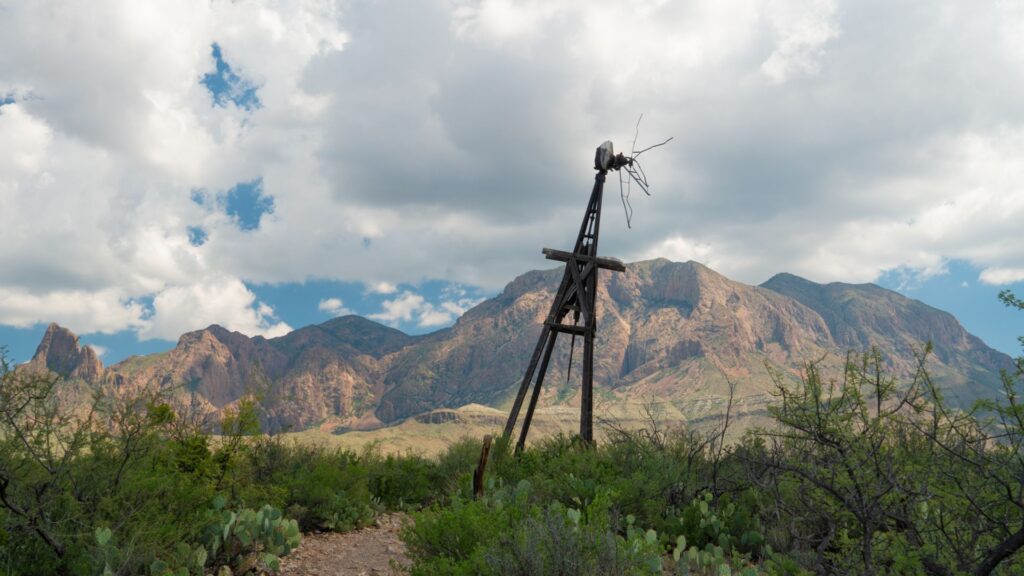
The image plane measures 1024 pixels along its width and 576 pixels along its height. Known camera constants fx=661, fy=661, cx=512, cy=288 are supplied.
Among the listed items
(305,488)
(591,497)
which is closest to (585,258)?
(591,497)

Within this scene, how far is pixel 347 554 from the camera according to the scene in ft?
26.2

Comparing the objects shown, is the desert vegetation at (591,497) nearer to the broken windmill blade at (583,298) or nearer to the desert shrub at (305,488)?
the desert shrub at (305,488)

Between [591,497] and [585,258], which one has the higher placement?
[585,258]

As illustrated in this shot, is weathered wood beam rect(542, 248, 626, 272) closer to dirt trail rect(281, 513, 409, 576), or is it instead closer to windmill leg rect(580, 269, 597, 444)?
windmill leg rect(580, 269, 597, 444)

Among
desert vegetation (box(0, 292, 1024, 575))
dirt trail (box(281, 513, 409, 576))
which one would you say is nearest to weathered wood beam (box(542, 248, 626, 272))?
desert vegetation (box(0, 292, 1024, 575))

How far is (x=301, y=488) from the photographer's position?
9047 mm

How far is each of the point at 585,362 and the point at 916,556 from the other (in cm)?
792

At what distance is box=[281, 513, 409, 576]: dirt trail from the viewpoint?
7.16 m

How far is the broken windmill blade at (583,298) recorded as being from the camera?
38.9 ft

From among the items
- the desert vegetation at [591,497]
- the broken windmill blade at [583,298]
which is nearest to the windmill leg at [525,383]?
the broken windmill blade at [583,298]

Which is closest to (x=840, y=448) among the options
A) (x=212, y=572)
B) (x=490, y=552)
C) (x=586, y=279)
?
(x=490, y=552)

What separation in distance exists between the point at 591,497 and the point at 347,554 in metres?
3.04

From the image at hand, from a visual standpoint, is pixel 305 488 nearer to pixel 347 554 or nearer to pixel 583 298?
pixel 347 554

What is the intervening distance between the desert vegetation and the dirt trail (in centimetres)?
29
